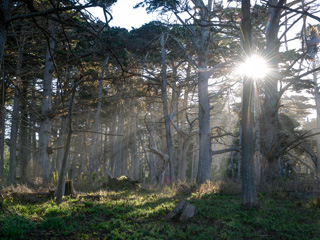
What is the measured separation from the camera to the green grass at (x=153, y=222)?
5.05m

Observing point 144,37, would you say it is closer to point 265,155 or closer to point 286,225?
point 265,155

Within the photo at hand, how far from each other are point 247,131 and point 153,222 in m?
3.92

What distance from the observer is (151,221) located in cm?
644

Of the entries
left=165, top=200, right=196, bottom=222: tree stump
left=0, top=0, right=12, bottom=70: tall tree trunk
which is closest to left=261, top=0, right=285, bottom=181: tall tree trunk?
left=165, top=200, right=196, bottom=222: tree stump

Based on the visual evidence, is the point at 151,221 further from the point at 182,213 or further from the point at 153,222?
the point at 182,213

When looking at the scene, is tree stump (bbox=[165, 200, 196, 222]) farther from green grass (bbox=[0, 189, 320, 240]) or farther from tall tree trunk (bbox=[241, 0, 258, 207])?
tall tree trunk (bbox=[241, 0, 258, 207])

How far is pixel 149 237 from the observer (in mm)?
5117

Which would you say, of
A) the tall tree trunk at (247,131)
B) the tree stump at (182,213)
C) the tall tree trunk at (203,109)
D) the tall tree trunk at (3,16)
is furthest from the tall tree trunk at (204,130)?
the tall tree trunk at (3,16)

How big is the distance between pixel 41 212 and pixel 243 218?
4996mm

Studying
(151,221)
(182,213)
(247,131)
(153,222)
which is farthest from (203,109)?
(153,222)

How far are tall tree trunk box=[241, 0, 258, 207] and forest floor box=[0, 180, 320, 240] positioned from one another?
602 mm

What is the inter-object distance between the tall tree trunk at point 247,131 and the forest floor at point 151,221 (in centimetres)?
60

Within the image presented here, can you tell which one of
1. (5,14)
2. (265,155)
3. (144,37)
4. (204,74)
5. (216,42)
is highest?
(144,37)

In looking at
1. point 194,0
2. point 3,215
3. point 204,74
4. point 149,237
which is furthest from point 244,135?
point 194,0
